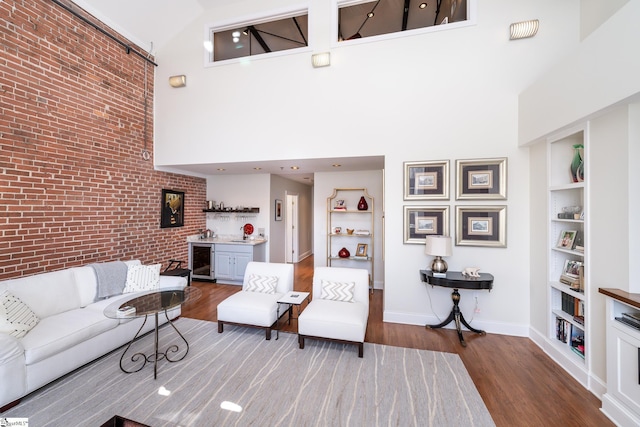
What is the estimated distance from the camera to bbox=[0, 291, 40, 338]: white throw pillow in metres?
2.09

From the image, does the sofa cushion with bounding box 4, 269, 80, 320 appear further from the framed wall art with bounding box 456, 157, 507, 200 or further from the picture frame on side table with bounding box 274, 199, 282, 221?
the framed wall art with bounding box 456, 157, 507, 200

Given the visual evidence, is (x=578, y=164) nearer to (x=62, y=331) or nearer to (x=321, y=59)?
(x=321, y=59)

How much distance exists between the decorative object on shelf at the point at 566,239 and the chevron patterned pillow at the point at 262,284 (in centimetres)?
336

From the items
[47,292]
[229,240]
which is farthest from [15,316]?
[229,240]

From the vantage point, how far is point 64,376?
2299 millimetres

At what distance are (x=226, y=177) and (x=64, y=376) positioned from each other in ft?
14.4

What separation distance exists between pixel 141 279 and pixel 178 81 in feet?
10.8

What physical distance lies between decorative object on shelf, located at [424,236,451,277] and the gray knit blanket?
3.99m

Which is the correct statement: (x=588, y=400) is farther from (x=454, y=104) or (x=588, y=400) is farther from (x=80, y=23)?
(x=80, y=23)

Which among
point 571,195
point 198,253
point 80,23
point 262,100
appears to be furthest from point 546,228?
point 80,23

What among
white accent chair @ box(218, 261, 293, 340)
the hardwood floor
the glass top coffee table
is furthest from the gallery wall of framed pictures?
the glass top coffee table

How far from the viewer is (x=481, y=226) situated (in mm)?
3244

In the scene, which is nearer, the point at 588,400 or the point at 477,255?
the point at 588,400

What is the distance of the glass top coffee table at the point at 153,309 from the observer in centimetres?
227
